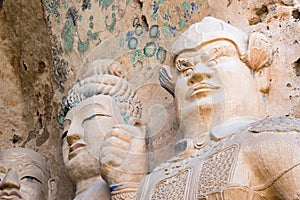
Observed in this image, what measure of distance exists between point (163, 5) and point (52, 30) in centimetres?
62

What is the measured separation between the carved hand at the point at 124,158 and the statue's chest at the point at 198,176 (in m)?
0.18

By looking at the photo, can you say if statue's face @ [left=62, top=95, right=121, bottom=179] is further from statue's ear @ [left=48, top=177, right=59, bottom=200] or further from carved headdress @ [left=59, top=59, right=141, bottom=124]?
statue's ear @ [left=48, top=177, right=59, bottom=200]

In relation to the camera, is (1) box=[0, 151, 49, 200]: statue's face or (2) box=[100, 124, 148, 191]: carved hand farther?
(1) box=[0, 151, 49, 200]: statue's face

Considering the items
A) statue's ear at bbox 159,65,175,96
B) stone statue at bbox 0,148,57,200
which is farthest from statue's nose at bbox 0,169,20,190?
statue's ear at bbox 159,65,175,96

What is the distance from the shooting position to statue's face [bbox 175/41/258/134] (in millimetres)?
3770

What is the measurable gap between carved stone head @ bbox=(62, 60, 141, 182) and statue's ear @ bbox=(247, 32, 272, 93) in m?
0.58

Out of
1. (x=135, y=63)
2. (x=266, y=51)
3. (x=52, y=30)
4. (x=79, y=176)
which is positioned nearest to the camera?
(x=266, y=51)

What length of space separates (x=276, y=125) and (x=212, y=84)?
16.0 inches

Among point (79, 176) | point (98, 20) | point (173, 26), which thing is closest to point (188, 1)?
point (173, 26)

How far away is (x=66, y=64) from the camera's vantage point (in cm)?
477

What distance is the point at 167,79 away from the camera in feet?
13.3

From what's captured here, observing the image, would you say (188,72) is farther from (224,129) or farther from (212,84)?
Answer: (224,129)

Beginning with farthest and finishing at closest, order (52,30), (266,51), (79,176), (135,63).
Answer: (52,30), (135,63), (79,176), (266,51)

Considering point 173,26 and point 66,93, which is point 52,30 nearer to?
point 66,93
